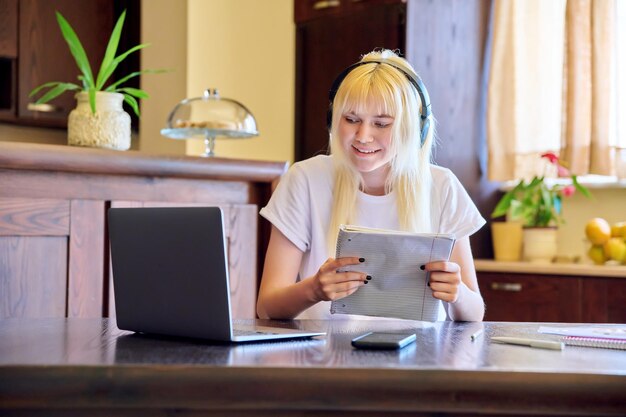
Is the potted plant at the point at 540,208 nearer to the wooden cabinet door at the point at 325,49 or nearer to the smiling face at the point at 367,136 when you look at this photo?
the wooden cabinet door at the point at 325,49

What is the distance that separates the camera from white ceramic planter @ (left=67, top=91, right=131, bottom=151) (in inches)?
99.3

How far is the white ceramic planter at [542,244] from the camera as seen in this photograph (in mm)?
3441

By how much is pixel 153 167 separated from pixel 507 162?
1.74m

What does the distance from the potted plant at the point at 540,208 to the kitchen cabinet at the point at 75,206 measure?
127 cm

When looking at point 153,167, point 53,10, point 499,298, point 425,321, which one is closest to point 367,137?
point 425,321

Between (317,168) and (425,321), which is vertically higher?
(317,168)

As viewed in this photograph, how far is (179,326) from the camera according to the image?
1.38 m

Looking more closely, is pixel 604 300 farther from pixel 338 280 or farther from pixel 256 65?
pixel 256 65

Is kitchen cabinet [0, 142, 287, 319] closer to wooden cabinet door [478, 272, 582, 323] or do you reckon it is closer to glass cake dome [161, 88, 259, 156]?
glass cake dome [161, 88, 259, 156]

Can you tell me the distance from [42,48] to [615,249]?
9.08 feet

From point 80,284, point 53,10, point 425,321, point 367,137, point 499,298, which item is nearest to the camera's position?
point 425,321

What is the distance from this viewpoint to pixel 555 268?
3.12 metres

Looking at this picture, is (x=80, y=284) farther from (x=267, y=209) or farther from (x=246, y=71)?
(x=246, y=71)

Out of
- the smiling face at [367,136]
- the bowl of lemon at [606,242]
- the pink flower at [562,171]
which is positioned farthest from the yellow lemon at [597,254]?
the smiling face at [367,136]
